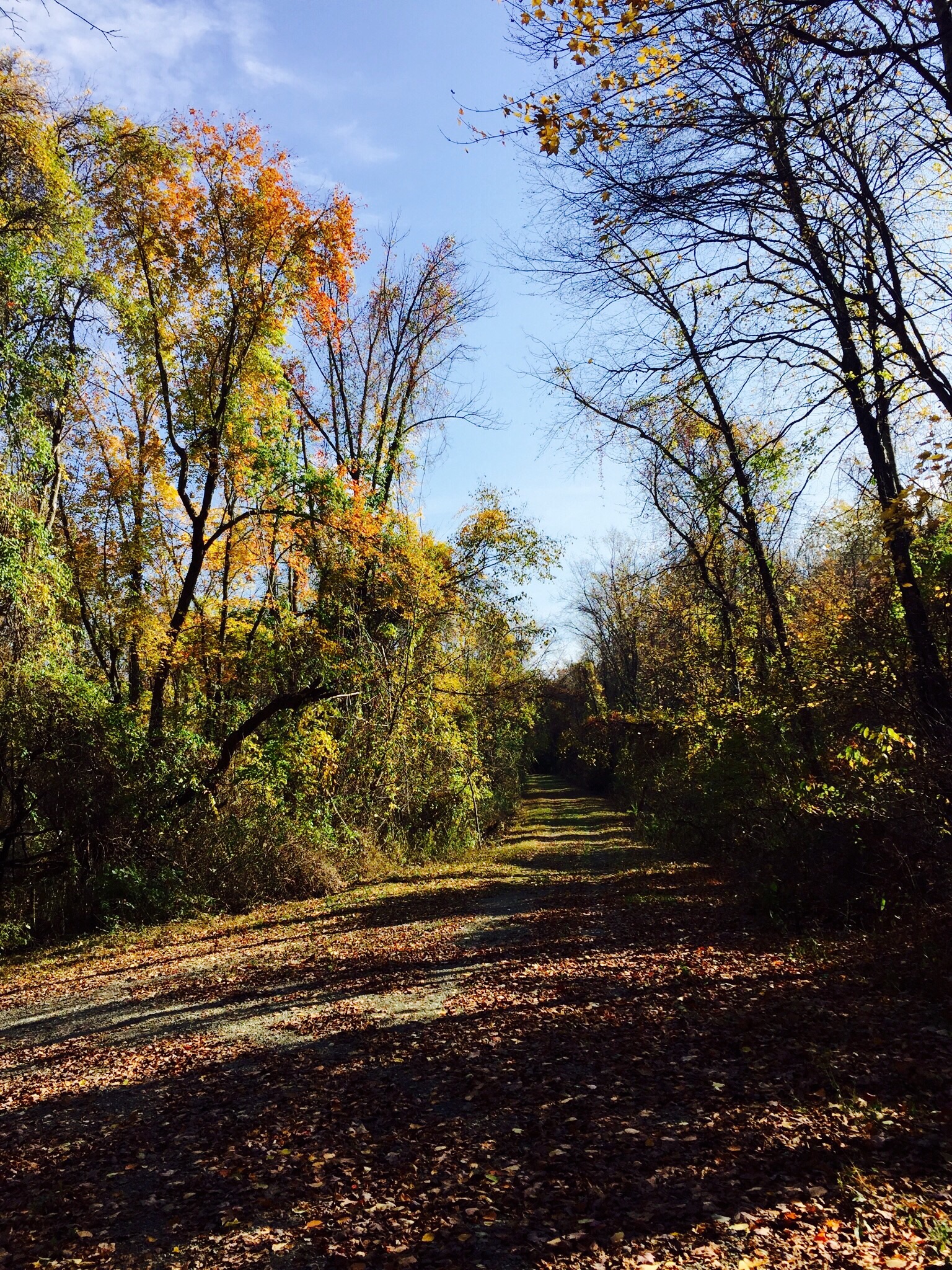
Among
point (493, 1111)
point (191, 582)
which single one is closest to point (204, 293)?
point (191, 582)

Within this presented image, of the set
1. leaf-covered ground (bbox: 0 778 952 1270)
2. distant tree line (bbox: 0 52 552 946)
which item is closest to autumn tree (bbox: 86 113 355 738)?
distant tree line (bbox: 0 52 552 946)

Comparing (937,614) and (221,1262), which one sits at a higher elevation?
(937,614)

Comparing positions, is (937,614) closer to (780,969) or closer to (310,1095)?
(780,969)

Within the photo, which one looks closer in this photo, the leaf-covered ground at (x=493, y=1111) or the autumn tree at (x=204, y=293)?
the leaf-covered ground at (x=493, y=1111)

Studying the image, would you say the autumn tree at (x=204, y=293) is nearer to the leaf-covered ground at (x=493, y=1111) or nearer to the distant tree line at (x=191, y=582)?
the distant tree line at (x=191, y=582)

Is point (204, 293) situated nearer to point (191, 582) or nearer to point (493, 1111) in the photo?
point (191, 582)

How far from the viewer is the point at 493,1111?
4.54 metres

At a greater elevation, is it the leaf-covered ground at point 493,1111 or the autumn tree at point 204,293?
the autumn tree at point 204,293

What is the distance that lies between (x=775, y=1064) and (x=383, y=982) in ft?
14.0

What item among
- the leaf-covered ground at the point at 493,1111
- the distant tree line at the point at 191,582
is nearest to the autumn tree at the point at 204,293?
the distant tree line at the point at 191,582

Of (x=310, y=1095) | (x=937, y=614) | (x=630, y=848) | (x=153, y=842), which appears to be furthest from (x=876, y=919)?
(x=630, y=848)

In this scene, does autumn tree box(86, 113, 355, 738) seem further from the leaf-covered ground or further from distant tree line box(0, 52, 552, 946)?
the leaf-covered ground

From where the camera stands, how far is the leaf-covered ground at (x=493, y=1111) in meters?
3.27

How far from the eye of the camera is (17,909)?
1189cm
